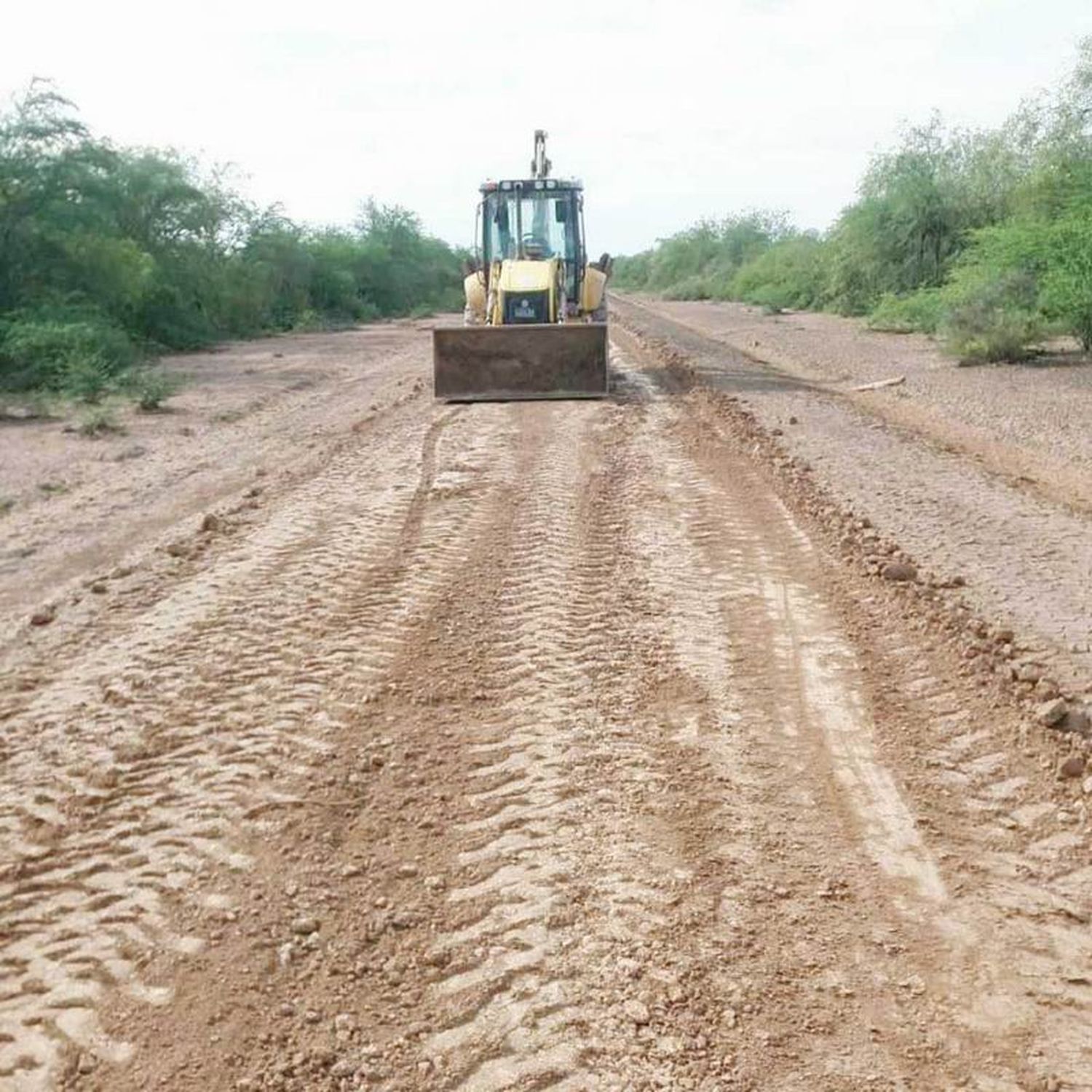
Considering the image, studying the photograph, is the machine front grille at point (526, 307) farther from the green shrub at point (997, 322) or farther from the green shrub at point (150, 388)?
the green shrub at point (997, 322)

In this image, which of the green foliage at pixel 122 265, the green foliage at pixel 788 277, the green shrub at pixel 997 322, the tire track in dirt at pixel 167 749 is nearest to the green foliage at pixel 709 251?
the green foliage at pixel 788 277

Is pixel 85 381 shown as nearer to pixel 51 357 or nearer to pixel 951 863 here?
pixel 51 357

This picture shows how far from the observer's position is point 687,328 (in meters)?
36.1

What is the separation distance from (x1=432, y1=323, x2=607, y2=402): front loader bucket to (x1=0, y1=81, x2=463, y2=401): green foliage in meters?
6.39

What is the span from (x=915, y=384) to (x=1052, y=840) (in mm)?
15572

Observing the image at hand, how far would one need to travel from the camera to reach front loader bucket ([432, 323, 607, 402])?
51.0ft

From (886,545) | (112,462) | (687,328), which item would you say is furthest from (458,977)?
(687,328)

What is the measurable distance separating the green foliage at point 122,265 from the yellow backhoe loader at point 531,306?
20.8ft

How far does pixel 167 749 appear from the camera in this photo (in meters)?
4.96

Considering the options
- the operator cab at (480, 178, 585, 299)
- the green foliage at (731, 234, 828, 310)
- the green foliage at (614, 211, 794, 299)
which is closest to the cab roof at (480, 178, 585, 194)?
the operator cab at (480, 178, 585, 299)

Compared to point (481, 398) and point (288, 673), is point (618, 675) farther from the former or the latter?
point (481, 398)

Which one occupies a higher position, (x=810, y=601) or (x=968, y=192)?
(x=968, y=192)

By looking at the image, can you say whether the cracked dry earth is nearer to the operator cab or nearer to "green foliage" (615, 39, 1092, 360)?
the operator cab

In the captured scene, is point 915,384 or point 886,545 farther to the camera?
point 915,384
